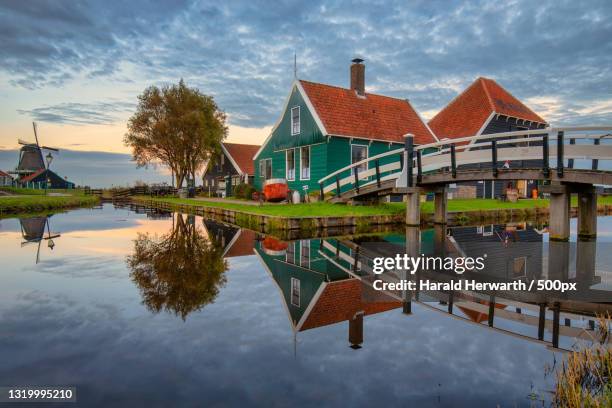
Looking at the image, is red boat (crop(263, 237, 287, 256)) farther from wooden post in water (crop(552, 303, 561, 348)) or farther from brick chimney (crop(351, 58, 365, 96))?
brick chimney (crop(351, 58, 365, 96))

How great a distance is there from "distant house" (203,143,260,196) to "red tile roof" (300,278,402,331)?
98.5 feet

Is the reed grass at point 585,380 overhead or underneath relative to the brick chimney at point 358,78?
underneath

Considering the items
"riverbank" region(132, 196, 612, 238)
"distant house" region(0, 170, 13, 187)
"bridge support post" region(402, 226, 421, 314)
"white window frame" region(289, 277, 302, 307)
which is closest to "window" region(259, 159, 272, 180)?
"riverbank" region(132, 196, 612, 238)

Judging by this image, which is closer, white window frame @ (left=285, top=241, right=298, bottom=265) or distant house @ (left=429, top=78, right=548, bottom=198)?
white window frame @ (left=285, top=241, right=298, bottom=265)

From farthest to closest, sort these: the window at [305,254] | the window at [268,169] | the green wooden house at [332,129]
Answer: the window at [268,169] < the green wooden house at [332,129] < the window at [305,254]

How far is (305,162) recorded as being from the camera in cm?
2384

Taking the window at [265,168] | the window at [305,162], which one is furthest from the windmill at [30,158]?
the window at [305,162]

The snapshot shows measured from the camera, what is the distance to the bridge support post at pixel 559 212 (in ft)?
37.3

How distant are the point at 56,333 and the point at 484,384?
4238 millimetres

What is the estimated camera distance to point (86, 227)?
15727 mm

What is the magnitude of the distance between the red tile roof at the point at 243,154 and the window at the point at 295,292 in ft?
101

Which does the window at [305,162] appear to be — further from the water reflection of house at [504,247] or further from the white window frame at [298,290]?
the white window frame at [298,290]

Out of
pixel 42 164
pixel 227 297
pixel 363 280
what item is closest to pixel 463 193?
pixel 363 280

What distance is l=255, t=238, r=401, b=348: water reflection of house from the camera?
4.96 meters
